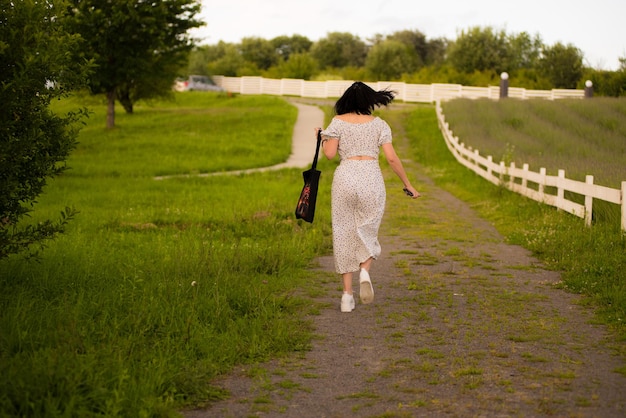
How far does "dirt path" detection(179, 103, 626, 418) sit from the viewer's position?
5234 millimetres

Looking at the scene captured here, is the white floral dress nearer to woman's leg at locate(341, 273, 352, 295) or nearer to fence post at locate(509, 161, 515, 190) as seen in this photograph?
woman's leg at locate(341, 273, 352, 295)

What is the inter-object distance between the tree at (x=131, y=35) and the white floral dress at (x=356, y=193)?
26995 mm

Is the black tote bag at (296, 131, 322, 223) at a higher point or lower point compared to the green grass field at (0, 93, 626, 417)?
higher

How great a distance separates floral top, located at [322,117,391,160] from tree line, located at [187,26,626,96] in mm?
35614

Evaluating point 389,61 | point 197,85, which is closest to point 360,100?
point 197,85

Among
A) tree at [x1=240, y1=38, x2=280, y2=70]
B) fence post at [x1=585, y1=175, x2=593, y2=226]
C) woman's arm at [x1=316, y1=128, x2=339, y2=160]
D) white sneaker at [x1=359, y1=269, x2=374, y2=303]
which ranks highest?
tree at [x1=240, y1=38, x2=280, y2=70]

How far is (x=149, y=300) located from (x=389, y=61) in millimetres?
81687

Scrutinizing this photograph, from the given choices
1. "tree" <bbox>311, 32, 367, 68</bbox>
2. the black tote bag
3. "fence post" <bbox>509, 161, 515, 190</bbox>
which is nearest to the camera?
the black tote bag

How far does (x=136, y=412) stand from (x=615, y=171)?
13819mm

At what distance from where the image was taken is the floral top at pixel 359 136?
809 cm

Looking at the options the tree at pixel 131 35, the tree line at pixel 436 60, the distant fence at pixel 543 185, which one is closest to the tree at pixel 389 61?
the tree line at pixel 436 60

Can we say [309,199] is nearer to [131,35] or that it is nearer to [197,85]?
[131,35]

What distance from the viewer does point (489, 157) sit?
23172 millimetres

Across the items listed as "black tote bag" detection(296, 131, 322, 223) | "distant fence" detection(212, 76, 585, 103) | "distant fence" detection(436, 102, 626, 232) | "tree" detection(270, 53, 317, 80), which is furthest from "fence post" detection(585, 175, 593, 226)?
"tree" detection(270, 53, 317, 80)
